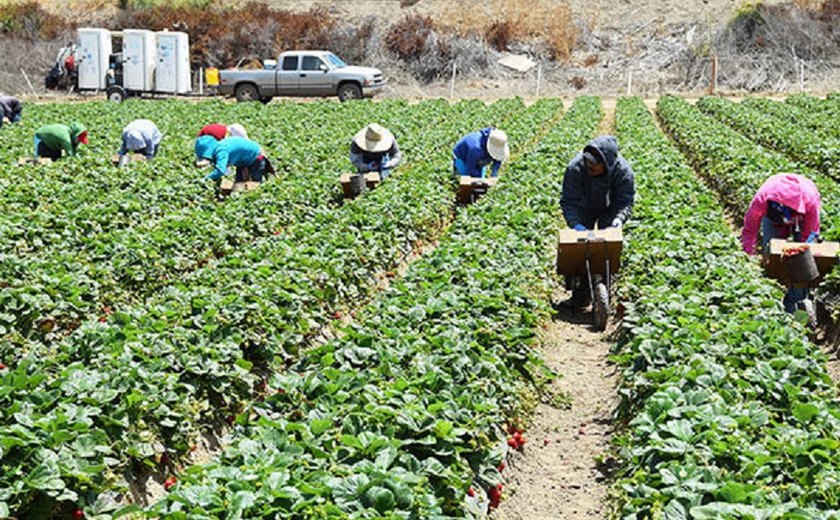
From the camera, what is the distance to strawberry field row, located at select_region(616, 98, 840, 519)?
4.36 metres

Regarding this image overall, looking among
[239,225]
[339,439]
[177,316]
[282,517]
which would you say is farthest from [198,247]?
[282,517]

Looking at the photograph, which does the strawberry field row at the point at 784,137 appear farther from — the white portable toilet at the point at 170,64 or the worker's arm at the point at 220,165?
the white portable toilet at the point at 170,64

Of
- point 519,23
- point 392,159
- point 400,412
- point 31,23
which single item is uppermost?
point 519,23

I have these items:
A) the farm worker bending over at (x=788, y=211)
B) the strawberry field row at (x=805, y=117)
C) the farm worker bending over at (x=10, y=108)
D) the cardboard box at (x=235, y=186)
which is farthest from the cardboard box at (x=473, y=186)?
the farm worker bending over at (x=10, y=108)

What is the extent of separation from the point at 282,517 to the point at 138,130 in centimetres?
1408

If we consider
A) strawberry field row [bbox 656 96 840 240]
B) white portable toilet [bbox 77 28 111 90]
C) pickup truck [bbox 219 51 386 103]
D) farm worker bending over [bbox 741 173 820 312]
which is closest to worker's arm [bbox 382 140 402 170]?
strawberry field row [bbox 656 96 840 240]

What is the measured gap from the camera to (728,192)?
49.7 feet

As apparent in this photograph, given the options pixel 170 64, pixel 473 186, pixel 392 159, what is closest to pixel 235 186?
pixel 392 159

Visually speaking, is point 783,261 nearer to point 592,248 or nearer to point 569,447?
point 592,248

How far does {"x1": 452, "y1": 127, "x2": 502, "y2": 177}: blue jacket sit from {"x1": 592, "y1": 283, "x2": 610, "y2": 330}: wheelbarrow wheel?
16.8 feet

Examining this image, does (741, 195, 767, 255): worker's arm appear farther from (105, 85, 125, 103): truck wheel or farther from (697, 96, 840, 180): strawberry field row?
(105, 85, 125, 103): truck wheel

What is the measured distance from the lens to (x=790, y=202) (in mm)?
9086

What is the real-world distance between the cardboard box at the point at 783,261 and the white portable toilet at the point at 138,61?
36228mm

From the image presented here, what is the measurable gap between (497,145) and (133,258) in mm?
5920
